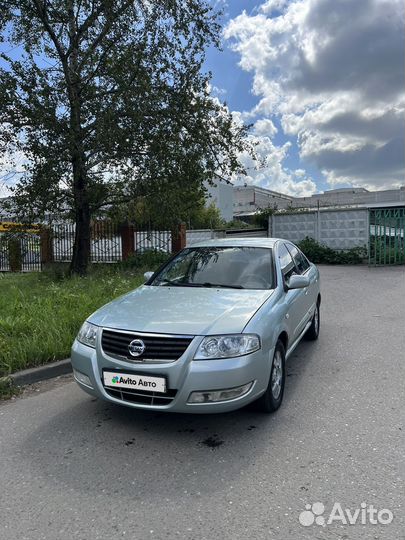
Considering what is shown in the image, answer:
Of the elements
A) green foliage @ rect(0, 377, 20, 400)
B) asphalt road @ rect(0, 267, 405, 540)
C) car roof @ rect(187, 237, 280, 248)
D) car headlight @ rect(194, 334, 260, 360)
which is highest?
car roof @ rect(187, 237, 280, 248)

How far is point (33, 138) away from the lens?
10125 mm

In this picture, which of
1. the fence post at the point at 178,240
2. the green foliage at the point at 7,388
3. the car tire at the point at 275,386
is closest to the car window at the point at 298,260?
the car tire at the point at 275,386

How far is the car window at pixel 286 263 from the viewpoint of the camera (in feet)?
15.9

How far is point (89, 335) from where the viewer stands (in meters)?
3.70

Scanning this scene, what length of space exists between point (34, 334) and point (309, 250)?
585 inches

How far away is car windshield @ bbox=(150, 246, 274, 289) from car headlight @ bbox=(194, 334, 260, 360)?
1.12 metres

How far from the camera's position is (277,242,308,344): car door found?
4.41m

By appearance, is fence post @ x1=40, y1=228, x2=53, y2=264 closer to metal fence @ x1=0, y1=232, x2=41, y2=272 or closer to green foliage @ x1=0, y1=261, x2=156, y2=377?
metal fence @ x1=0, y1=232, x2=41, y2=272

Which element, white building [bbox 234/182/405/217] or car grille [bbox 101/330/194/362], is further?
white building [bbox 234/182/405/217]

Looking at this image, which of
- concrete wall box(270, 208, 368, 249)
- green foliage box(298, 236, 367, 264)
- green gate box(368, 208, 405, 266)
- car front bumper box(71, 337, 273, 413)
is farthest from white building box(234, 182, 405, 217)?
car front bumper box(71, 337, 273, 413)

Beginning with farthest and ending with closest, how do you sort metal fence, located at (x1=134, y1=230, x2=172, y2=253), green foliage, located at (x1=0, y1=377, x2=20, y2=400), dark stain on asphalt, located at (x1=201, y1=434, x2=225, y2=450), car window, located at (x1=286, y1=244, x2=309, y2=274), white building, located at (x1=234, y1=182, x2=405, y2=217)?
1. white building, located at (x1=234, y1=182, x2=405, y2=217)
2. metal fence, located at (x1=134, y1=230, x2=172, y2=253)
3. car window, located at (x1=286, y1=244, x2=309, y2=274)
4. green foliage, located at (x1=0, y1=377, x2=20, y2=400)
5. dark stain on asphalt, located at (x1=201, y1=434, x2=225, y2=450)

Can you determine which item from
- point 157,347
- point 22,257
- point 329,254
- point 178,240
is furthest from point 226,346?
point 22,257

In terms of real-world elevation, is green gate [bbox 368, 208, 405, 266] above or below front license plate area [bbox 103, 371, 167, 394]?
above

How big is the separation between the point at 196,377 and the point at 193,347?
0.22 m
